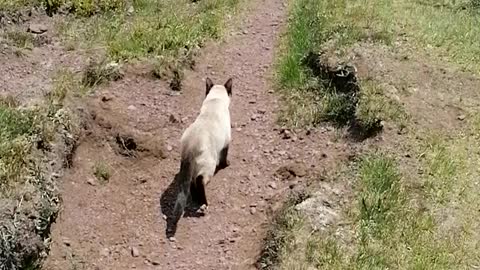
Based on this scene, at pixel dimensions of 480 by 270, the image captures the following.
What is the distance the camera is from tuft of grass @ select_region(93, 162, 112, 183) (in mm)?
8555

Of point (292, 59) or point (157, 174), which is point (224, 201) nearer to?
point (157, 174)

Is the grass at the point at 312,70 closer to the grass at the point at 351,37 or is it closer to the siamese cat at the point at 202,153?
the grass at the point at 351,37

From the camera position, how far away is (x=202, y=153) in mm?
8242

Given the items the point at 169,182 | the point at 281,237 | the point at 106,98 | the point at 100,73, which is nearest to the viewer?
the point at 281,237

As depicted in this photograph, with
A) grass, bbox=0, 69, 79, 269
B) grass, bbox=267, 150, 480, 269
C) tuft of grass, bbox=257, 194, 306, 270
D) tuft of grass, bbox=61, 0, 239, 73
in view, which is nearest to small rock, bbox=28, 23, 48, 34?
tuft of grass, bbox=61, 0, 239, 73

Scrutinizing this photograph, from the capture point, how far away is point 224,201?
8523mm

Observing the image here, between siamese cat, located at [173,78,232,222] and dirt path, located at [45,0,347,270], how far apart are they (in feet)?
0.70

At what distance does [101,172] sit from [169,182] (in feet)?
2.64

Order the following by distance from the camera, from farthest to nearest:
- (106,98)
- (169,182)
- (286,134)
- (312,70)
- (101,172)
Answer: (312,70)
(106,98)
(286,134)
(169,182)
(101,172)

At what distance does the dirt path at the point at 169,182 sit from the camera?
7.70 m

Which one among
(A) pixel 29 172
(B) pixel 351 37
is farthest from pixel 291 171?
(B) pixel 351 37

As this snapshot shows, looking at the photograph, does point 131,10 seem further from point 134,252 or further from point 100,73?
point 134,252

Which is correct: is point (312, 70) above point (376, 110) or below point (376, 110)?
below

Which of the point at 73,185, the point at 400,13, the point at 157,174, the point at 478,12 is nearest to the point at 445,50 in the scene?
the point at 400,13
